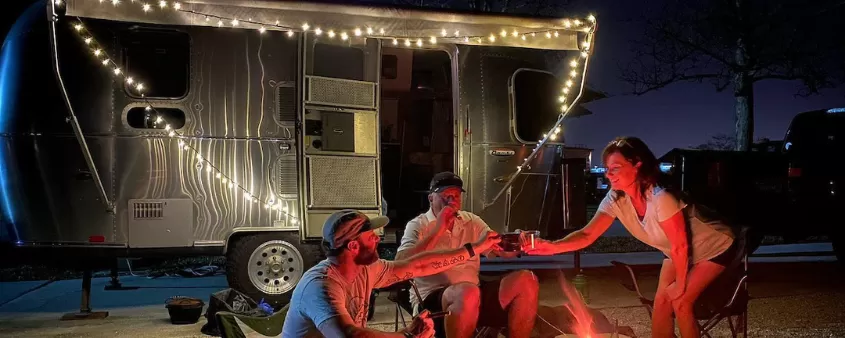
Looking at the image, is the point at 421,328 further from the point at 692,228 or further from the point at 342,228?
the point at 692,228

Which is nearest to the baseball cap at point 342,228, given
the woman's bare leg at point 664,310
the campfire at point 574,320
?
the woman's bare leg at point 664,310

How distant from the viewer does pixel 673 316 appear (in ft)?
12.5

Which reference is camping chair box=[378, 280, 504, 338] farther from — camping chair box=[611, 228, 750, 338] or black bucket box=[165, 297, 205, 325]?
black bucket box=[165, 297, 205, 325]

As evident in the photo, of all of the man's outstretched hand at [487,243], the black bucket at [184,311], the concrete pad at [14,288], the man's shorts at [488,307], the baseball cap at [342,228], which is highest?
the baseball cap at [342,228]

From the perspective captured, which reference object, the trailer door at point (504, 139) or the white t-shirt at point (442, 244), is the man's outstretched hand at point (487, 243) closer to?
the white t-shirt at point (442, 244)

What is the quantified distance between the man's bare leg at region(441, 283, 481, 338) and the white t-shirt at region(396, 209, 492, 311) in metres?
0.23

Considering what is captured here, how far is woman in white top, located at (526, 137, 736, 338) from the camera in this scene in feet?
11.7

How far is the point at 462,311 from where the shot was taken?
3.74 m

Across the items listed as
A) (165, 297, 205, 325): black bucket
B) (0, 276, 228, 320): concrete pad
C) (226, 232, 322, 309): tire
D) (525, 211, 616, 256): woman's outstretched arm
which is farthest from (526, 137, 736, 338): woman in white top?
(0, 276, 228, 320): concrete pad

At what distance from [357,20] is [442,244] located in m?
2.68

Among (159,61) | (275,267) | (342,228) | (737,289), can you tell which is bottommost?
(275,267)

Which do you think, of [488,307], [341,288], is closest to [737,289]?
[488,307]

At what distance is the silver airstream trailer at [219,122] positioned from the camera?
5770mm

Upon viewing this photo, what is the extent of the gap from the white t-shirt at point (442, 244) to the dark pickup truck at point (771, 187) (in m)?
6.04
